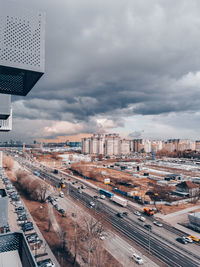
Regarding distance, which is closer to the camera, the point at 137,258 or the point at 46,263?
the point at 46,263

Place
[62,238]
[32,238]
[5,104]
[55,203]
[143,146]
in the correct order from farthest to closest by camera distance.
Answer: [143,146]
[55,203]
[32,238]
[62,238]
[5,104]

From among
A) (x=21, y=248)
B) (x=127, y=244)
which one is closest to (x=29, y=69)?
(x=21, y=248)

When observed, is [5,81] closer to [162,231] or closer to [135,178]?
[162,231]

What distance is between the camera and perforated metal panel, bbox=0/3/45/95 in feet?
17.4

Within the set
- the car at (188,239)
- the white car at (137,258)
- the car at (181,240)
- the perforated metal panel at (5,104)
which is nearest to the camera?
the perforated metal panel at (5,104)

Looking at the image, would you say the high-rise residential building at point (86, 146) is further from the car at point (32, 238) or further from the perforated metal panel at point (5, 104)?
the perforated metal panel at point (5, 104)

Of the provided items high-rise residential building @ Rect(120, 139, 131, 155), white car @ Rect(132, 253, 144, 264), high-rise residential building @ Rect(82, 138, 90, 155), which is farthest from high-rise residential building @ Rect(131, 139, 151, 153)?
white car @ Rect(132, 253, 144, 264)

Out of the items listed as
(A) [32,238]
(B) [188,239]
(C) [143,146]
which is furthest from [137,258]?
(C) [143,146]

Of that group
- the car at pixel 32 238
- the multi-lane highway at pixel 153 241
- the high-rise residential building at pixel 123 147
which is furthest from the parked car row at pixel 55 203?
the high-rise residential building at pixel 123 147

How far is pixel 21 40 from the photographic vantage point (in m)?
5.58

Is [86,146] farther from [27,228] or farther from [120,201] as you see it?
[27,228]

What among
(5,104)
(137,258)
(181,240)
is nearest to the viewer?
(5,104)

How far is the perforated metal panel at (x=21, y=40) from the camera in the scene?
5.31 meters

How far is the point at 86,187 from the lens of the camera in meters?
57.2
